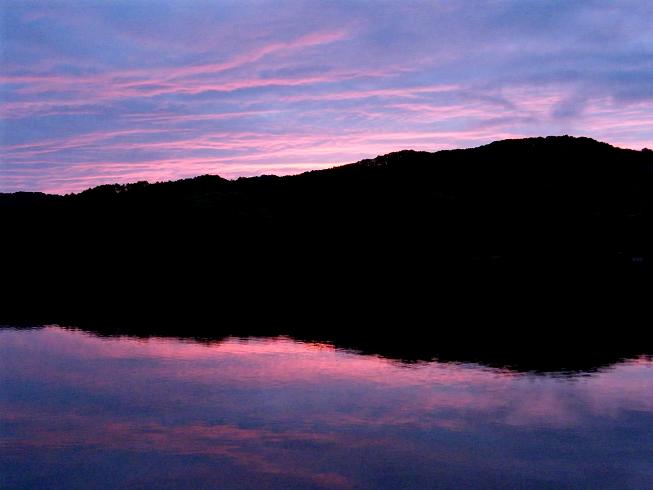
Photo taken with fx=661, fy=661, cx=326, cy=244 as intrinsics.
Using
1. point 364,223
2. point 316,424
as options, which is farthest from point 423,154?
point 316,424

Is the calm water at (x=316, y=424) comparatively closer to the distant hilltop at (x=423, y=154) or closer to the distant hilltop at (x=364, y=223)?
the distant hilltop at (x=364, y=223)

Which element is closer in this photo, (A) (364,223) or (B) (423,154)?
(A) (364,223)

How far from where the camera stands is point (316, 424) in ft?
88.7

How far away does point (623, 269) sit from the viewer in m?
98.6

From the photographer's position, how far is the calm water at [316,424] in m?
21.8

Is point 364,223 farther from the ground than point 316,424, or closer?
farther from the ground

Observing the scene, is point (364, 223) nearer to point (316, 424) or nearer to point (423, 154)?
point (423, 154)

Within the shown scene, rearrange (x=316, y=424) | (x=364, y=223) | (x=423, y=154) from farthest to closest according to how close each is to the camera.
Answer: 1. (x=423, y=154)
2. (x=364, y=223)
3. (x=316, y=424)

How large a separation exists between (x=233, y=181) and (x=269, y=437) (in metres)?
130

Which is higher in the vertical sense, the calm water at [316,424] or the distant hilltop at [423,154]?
the distant hilltop at [423,154]

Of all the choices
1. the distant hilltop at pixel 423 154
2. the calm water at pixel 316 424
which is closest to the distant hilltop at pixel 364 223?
the distant hilltop at pixel 423 154

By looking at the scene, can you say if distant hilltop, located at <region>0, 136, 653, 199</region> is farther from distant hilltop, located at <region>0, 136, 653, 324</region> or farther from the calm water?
the calm water

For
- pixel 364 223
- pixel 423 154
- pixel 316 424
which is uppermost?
pixel 423 154

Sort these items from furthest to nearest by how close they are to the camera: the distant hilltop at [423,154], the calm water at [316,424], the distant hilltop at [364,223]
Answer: the distant hilltop at [423,154]
the distant hilltop at [364,223]
the calm water at [316,424]
